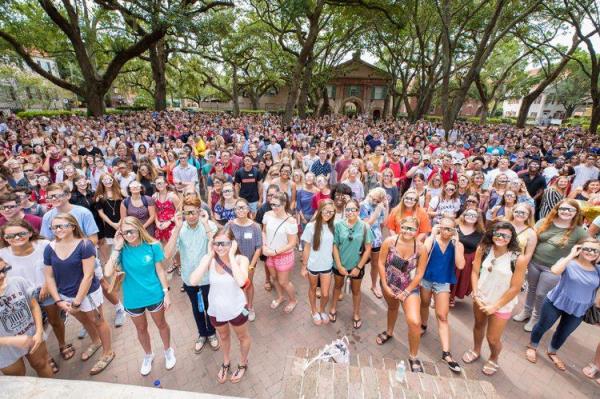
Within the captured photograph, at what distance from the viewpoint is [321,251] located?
3.62m

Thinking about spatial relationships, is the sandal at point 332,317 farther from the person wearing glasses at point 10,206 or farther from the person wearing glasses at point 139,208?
the person wearing glasses at point 10,206

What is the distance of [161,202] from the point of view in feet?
15.2

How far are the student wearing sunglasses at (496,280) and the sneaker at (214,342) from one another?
322 centimetres

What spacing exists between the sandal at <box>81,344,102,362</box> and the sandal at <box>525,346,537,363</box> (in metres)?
5.47

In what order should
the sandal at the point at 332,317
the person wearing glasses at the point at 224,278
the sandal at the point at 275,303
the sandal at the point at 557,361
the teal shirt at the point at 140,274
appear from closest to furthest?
1. the person wearing glasses at the point at 224,278
2. the teal shirt at the point at 140,274
3. the sandal at the point at 557,361
4. the sandal at the point at 332,317
5. the sandal at the point at 275,303

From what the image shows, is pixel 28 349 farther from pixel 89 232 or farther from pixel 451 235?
pixel 451 235

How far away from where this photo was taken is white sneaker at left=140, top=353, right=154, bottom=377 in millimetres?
3221

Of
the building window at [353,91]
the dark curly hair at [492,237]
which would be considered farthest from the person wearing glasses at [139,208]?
the building window at [353,91]

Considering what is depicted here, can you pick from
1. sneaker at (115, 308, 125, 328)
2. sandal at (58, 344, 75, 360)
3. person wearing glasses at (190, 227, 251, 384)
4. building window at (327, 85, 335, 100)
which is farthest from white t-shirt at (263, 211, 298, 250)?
building window at (327, 85, 335, 100)

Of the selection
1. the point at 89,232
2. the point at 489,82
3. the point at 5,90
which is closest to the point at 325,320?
the point at 89,232

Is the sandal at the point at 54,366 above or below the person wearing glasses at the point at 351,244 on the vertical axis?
below

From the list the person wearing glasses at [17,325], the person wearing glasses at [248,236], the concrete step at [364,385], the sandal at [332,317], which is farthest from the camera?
the sandal at [332,317]

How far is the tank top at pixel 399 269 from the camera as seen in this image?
125 inches

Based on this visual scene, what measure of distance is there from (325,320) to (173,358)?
80.7 inches
